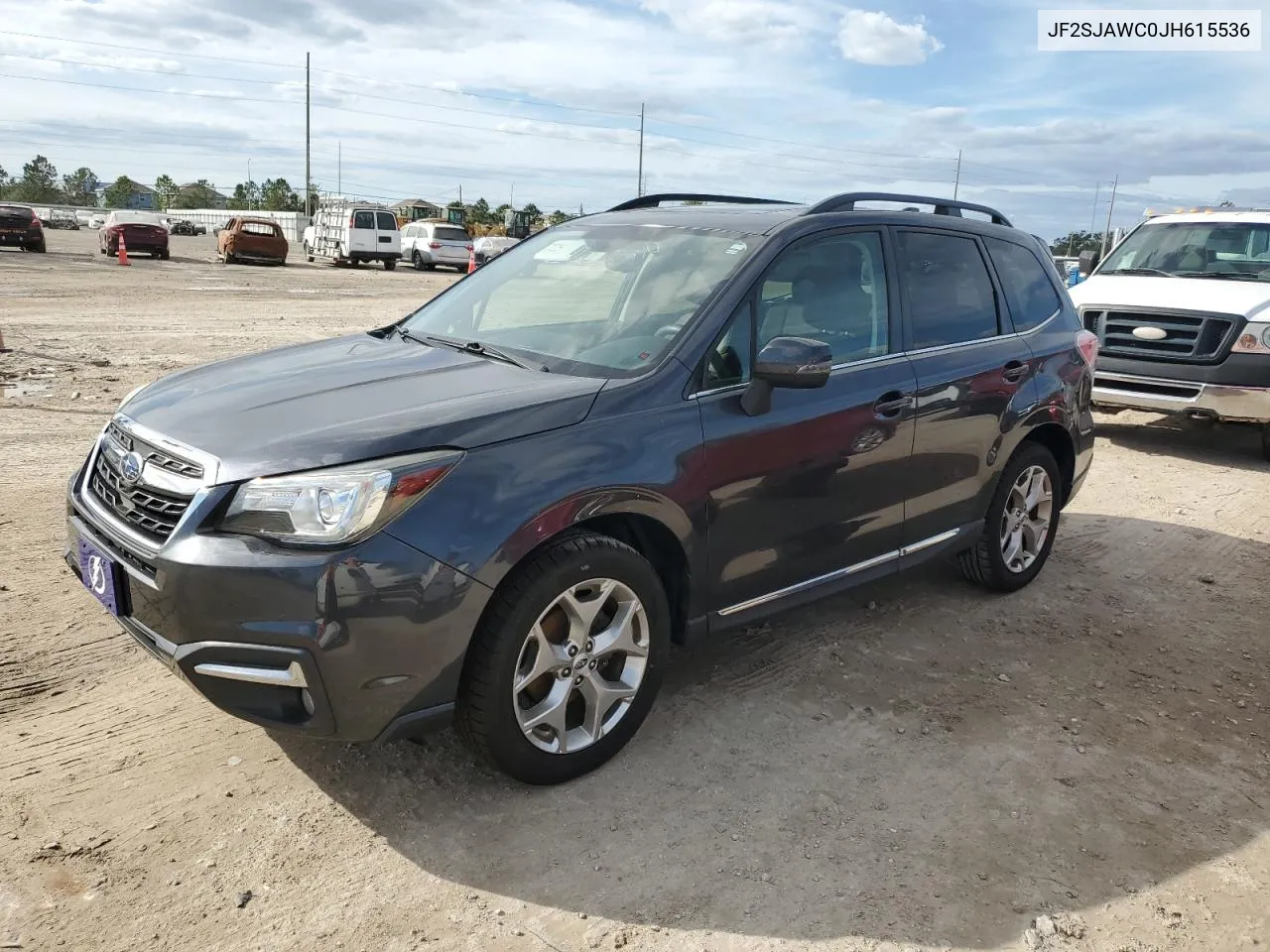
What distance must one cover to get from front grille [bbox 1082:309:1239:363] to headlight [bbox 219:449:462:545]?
23.0 feet

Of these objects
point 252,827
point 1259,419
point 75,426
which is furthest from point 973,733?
point 75,426

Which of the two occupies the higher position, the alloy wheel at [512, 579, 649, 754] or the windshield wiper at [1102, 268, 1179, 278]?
the windshield wiper at [1102, 268, 1179, 278]

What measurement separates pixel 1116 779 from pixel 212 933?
9.41ft

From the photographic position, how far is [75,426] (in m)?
7.66

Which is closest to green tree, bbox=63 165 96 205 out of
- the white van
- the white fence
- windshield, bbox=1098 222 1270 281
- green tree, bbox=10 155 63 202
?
green tree, bbox=10 155 63 202

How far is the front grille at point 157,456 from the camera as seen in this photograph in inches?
115

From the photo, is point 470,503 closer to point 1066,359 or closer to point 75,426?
point 1066,359

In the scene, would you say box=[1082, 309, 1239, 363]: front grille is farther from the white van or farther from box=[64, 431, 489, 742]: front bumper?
the white van

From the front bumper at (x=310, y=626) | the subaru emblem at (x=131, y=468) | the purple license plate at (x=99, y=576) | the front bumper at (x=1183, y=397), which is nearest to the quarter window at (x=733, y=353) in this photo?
the front bumper at (x=310, y=626)

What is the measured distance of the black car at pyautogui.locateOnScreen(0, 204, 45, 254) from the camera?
29438mm

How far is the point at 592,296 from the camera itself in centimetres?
400

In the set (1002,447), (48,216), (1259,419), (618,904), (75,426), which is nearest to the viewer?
(618,904)

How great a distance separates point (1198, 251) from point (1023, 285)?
A: 5.64m

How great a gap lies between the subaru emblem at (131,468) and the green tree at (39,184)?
123291 millimetres
